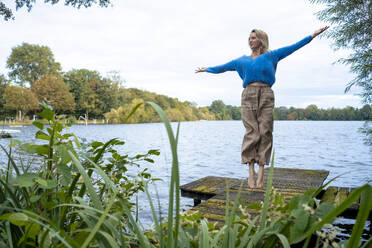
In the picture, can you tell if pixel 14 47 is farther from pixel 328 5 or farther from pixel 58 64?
pixel 328 5

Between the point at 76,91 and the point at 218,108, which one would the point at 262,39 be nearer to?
the point at 76,91

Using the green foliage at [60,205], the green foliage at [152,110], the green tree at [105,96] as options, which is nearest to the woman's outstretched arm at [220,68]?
the green foliage at [60,205]

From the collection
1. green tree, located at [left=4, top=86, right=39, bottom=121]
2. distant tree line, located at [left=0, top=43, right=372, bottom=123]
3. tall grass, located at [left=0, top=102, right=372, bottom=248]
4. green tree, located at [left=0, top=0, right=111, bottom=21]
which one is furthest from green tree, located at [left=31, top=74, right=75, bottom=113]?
tall grass, located at [left=0, top=102, right=372, bottom=248]

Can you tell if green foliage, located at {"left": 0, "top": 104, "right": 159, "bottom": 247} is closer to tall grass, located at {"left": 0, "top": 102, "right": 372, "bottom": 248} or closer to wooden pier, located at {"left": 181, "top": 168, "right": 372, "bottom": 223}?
tall grass, located at {"left": 0, "top": 102, "right": 372, "bottom": 248}

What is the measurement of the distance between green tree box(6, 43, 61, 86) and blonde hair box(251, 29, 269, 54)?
60.4 m

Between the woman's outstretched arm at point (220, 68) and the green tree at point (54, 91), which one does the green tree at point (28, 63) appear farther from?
the woman's outstretched arm at point (220, 68)

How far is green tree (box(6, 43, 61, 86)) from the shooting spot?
55906 millimetres

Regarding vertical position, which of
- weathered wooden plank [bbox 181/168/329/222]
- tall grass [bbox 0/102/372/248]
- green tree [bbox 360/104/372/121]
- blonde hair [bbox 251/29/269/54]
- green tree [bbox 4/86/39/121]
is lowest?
weathered wooden plank [bbox 181/168/329/222]

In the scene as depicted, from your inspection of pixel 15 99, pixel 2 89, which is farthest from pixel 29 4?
pixel 2 89

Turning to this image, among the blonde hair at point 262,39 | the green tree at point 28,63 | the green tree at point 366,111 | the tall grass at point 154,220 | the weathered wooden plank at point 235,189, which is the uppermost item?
the green tree at point 28,63

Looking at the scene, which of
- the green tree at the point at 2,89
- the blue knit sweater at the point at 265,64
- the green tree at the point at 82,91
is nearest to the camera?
the blue knit sweater at the point at 265,64

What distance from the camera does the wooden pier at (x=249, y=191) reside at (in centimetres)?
282

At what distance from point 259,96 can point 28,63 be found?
6293 centimetres

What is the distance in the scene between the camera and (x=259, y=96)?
381 cm
